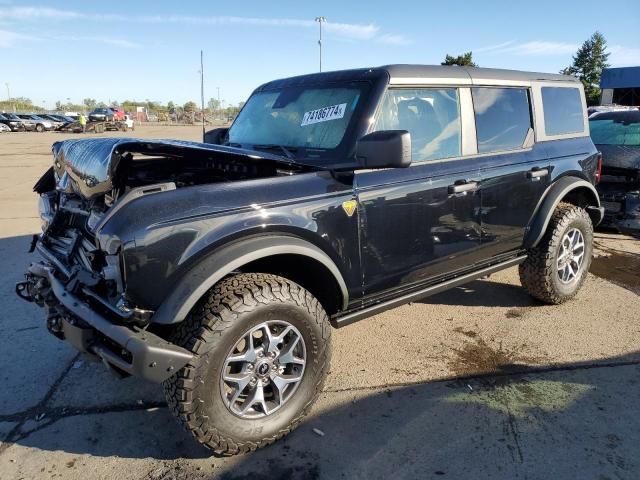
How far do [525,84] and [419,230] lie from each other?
185 centimetres

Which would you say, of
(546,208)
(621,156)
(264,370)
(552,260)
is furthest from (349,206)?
(621,156)

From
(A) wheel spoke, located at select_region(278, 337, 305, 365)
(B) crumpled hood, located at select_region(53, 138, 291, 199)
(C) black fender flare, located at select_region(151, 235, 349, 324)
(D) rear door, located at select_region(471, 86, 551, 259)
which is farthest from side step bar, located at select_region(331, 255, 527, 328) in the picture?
(B) crumpled hood, located at select_region(53, 138, 291, 199)

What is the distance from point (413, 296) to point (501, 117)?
1.62 m

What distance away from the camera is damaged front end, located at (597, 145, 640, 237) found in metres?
6.05

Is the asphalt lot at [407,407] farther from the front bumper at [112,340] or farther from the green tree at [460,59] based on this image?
the green tree at [460,59]

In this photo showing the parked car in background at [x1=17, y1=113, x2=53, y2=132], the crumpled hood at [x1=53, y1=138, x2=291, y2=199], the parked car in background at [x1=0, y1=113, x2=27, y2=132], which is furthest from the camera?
the parked car in background at [x1=17, y1=113, x2=53, y2=132]

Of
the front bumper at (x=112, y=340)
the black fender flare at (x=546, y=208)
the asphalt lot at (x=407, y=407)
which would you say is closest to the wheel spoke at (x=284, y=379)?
the asphalt lot at (x=407, y=407)

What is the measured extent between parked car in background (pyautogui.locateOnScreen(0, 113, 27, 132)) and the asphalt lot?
4483 cm

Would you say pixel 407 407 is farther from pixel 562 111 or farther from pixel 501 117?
pixel 562 111

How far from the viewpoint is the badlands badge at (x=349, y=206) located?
284 centimetres

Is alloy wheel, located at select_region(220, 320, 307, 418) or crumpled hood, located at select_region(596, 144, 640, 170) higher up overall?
crumpled hood, located at select_region(596, 144, 640, 170)

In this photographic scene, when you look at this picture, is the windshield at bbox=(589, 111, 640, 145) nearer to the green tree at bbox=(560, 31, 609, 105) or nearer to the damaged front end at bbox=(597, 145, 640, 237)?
the damaged front end at bbox=(597, 145, 640, 237)

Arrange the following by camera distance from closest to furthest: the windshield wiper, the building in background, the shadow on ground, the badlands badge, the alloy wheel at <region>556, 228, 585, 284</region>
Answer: the badlands badge
the windshield wiper
the alloy wheel at <region>556, 228, 585, 284</region>
the shadow on ground
the building in background

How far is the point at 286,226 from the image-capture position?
261cm
